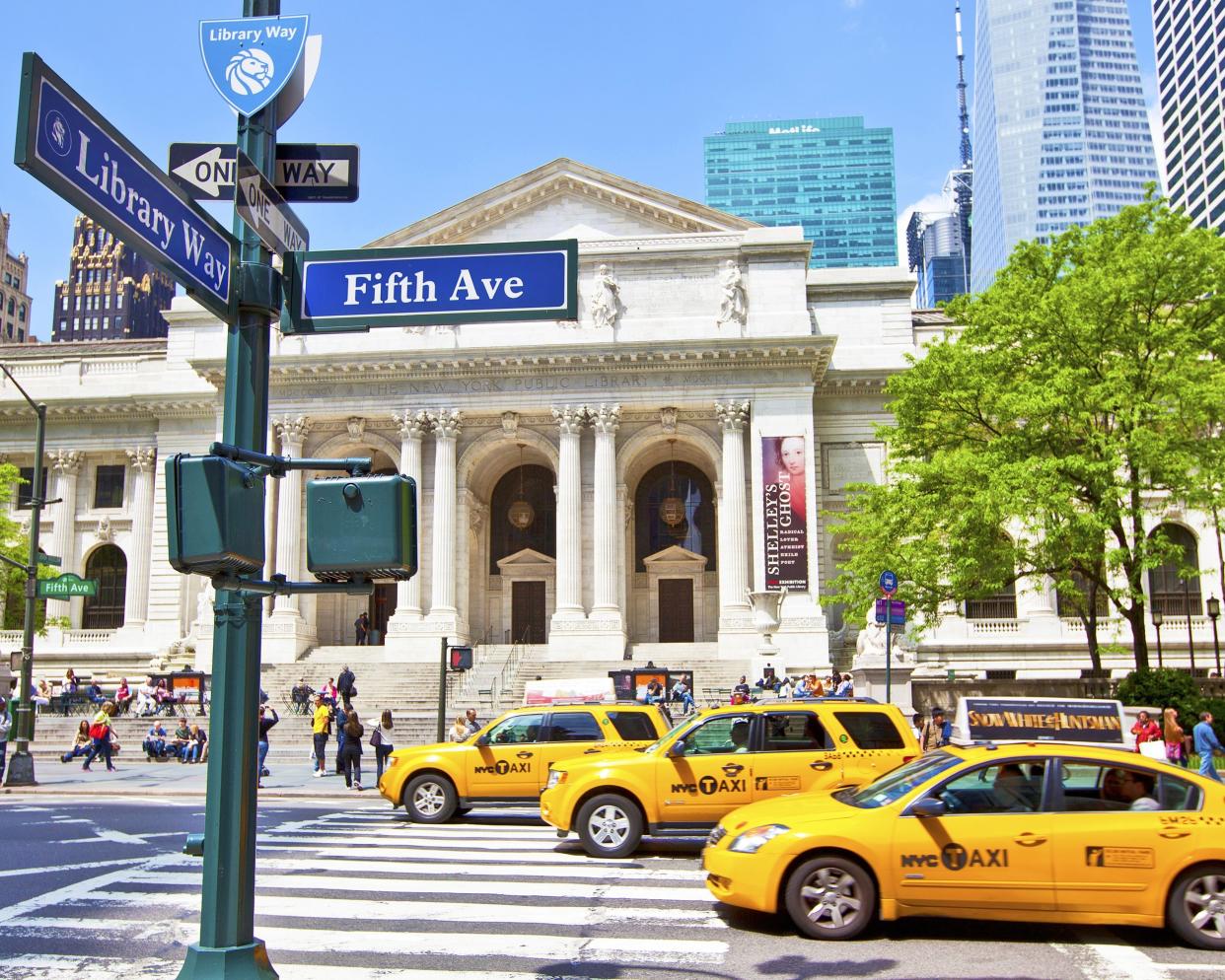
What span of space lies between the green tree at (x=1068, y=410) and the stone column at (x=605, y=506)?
15.3 metres

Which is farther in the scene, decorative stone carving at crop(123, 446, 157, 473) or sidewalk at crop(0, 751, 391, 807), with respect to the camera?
decorative stone carving at crop(123, 446, 157, 473)

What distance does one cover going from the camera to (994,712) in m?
15.6

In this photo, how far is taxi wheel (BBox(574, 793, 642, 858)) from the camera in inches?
537

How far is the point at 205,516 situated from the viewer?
4.95m

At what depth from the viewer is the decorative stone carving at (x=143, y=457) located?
52688 millimetres

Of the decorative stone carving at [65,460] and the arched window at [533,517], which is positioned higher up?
the decorative stone carving at [65,460]

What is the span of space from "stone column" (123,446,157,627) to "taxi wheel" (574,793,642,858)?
42.5 meters

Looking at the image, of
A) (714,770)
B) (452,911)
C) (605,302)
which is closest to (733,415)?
(605,302)

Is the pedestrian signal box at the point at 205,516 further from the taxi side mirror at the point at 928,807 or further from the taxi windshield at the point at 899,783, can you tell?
the taxi windshield at the point at 899,783

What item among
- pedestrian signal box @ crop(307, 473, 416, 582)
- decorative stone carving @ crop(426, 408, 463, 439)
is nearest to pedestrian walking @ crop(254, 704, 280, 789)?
pedestrian signal box @ crop(307, 473, 416, 582)

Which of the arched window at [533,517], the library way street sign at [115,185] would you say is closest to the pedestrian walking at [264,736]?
the library way street sign at [115,185]

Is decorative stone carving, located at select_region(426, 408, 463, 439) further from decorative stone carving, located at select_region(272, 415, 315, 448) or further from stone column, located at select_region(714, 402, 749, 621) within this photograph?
stone column, located at select_region(714, 402, 749, 621)

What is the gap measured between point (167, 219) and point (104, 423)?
173ft

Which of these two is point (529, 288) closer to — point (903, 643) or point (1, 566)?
point (903, 643)
